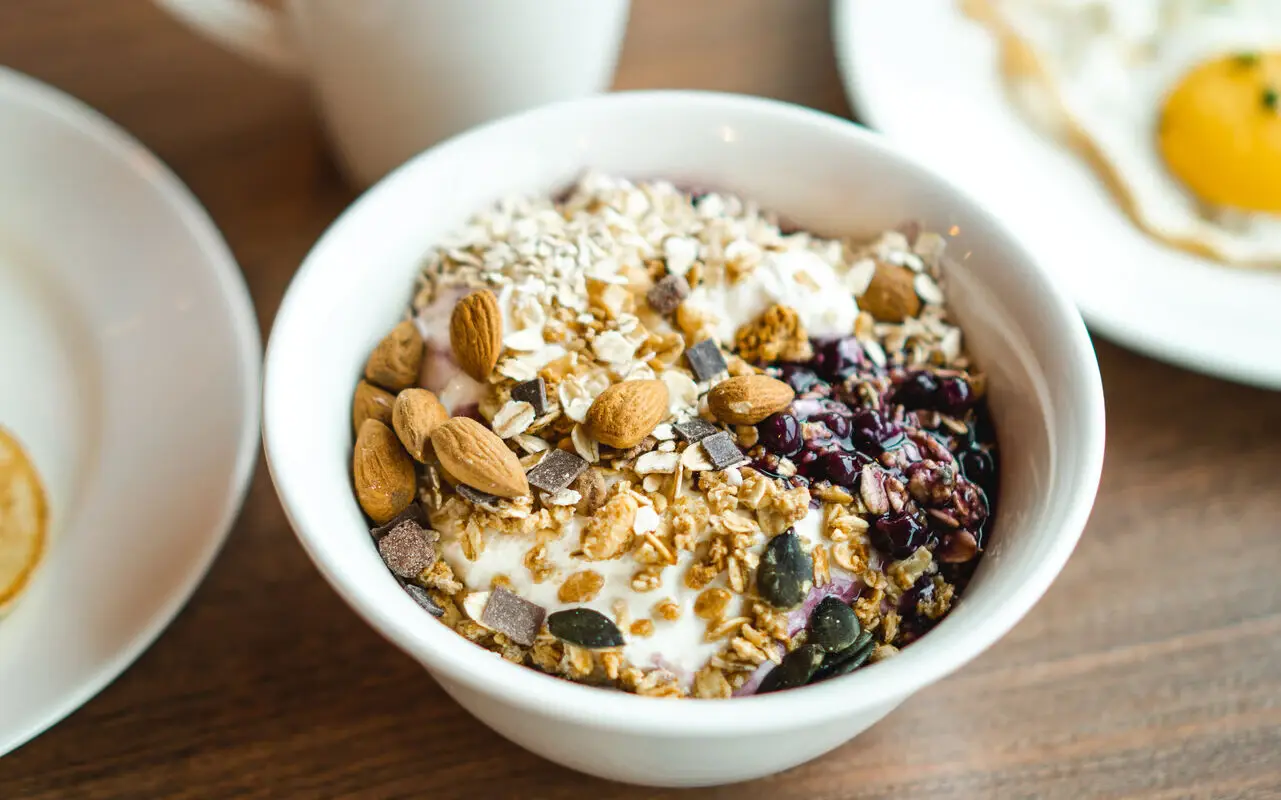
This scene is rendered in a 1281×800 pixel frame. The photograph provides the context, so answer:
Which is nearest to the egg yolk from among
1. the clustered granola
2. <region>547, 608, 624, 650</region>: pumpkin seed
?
the clustered granola

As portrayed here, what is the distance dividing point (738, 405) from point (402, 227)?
267 millimetres

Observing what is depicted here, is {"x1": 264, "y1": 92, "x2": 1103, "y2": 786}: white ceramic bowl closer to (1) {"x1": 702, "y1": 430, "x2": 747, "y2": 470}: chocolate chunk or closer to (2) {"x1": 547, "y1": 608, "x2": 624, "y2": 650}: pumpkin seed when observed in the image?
(2) {"x1": 547, "y1": 608, "x2": 624, "y2": 650}: pumpkin seed

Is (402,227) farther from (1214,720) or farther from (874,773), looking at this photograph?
(1214,720)

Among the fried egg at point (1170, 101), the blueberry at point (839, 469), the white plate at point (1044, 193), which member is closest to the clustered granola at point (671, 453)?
the blueberry at point (839, 469)

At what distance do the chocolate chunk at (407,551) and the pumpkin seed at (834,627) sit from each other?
0.23 meters

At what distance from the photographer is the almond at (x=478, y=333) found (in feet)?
2.19

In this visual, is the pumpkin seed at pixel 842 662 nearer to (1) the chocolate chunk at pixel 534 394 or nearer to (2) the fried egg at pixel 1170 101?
(1) the chocolate chunk at pixel 534 394

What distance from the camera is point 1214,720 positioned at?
0.75m

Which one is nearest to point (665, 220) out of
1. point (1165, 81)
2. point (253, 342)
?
point (253, 342)

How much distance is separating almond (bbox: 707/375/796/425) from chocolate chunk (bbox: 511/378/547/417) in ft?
0.35

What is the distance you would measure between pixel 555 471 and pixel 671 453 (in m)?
0.07

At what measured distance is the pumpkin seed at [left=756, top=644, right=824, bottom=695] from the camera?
0.59 m

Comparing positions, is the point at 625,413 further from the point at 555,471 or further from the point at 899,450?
the point at 899,450

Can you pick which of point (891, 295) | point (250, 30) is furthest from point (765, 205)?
point (250, 30)
